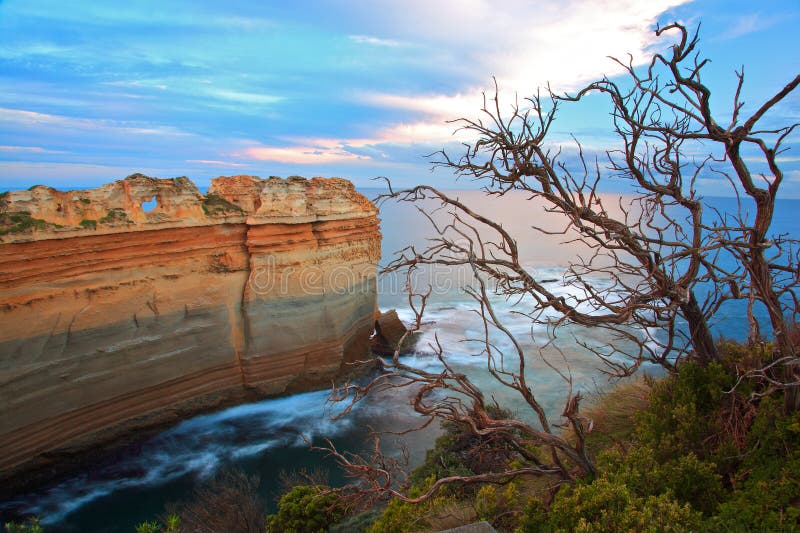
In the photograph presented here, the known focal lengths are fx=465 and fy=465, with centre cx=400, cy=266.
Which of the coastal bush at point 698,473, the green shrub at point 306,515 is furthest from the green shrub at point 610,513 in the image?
the green shrub at point 306,515

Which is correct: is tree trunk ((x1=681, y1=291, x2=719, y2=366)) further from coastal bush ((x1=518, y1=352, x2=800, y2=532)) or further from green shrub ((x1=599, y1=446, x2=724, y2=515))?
green shrub ((x1=599, y1=446, x2=724, y2=515))

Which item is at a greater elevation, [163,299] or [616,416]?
[163,299]

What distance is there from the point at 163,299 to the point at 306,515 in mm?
6453

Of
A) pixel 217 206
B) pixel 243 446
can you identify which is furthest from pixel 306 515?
pixel 217 206

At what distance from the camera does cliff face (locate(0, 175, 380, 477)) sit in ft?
28.2

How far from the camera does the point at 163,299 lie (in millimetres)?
10453

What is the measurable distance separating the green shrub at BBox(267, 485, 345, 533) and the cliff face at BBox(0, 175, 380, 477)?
5705 mm

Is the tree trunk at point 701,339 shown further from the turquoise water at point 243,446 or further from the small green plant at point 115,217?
the small green plant at point 115,217

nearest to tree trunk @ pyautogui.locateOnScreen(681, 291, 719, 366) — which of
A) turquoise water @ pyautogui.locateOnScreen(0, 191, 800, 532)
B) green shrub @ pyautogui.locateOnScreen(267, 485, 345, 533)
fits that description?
turquoise water @ pyautogui.locateOnScreen(0, 191, 800, 532)

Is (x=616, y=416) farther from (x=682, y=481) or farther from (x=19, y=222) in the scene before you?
(x=19, y=222)

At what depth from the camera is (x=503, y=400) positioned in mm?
13156

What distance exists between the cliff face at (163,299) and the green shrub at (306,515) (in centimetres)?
570

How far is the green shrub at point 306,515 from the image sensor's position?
6.07 metres

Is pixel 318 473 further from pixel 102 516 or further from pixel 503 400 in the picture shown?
pixel 503 400
